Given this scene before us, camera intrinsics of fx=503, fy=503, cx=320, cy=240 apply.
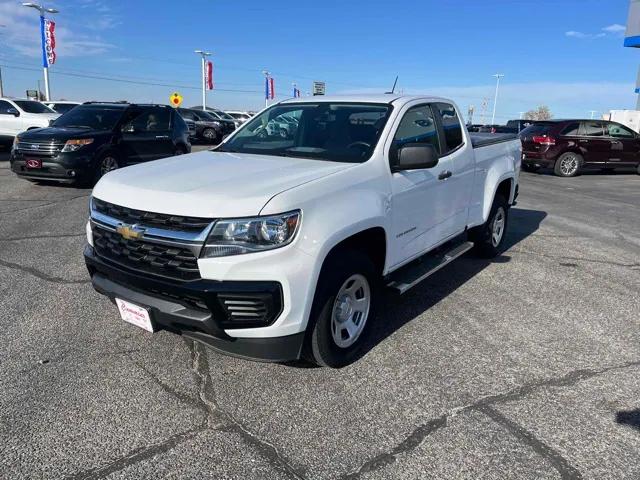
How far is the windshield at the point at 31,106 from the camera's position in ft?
50.9

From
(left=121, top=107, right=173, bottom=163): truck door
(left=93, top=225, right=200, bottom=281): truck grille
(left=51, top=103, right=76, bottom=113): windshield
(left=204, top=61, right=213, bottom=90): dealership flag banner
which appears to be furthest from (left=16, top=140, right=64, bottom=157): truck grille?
(left=204, top=61, right=213, bottom=90): dealership flag banner

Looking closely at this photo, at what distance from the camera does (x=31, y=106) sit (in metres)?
15.7

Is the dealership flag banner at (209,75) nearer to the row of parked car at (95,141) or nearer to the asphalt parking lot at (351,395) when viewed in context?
the row of parked car at (95,141)

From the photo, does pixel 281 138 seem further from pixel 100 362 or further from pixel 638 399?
pixel 638 399

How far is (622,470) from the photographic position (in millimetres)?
2520

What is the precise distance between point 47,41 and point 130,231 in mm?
29036

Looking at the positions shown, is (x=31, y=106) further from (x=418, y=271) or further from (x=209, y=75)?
(x=209, y=75)

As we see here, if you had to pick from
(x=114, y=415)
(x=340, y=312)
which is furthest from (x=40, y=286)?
(x=340, y=312)

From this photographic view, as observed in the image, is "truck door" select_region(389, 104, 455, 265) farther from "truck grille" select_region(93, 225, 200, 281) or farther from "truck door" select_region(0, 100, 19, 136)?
"truck door" select_region(0, 100, 19, 136)

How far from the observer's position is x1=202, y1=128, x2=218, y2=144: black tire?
24.9 m

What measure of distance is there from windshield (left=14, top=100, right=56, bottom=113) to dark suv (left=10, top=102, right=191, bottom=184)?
6.10 meters

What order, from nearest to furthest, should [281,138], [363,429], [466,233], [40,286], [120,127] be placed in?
[363,429]
[281,138]
[40,286]
[466,233]
[120,127]

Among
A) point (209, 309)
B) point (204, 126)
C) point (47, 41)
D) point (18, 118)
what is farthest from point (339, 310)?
point (47, 41)

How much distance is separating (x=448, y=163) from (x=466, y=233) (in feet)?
3.82
